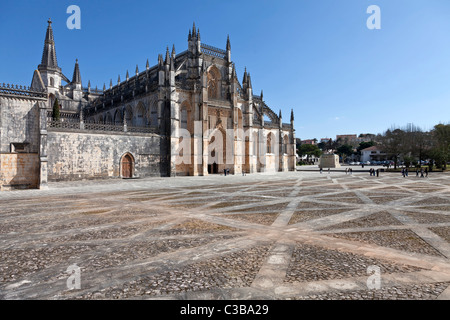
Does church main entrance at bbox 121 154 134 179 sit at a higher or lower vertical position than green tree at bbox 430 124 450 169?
lower

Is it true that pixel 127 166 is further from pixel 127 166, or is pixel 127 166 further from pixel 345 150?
pixel 345 150

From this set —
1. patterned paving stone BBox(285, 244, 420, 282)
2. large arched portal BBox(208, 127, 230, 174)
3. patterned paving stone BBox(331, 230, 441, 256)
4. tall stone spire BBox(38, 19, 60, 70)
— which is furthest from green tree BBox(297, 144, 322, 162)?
patterned paving stone BBox(285, 244, 420, 282)

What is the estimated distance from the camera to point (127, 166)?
99.7 ft

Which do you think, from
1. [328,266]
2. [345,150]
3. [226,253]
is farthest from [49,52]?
[345,150]

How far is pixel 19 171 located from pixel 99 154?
8.29m

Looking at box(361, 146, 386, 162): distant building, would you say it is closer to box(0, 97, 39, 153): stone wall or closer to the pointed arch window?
the pointed arch window

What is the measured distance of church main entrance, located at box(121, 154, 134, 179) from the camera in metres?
30.0

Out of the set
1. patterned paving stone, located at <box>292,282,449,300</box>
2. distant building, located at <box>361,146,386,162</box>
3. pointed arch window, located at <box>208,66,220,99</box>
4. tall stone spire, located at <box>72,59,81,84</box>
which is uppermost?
tall stone spire, located at <box>72,59,81,84</box>

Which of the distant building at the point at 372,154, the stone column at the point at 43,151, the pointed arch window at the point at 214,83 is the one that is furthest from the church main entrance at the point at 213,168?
the distant building at the point at 372,154

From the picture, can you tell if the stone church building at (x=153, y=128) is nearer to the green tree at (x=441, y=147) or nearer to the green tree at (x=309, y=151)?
the green tree at (x=441, y=147)

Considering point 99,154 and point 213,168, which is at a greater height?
point 99,154

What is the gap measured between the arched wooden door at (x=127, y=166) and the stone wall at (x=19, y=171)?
31.6 feet

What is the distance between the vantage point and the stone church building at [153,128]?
20.7 meters
